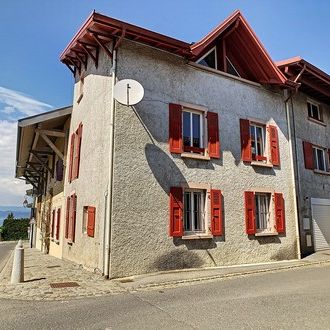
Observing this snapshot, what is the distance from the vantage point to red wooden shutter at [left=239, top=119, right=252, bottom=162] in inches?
469

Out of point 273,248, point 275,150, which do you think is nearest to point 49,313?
point 273,248

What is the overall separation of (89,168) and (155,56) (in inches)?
167

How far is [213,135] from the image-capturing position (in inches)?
443

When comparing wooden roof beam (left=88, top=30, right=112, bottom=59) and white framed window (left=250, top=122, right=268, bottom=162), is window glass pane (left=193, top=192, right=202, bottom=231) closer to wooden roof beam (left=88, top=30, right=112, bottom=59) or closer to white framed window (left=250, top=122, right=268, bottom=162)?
white framed window (left=250, top=122, right=268, bottom=162)

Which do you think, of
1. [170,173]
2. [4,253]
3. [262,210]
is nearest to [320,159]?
[262,210]

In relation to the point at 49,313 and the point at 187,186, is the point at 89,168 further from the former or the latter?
the point at 49,313

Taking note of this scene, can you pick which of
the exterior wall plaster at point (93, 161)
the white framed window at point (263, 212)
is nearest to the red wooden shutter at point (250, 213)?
the white framed window at point (263, 212)

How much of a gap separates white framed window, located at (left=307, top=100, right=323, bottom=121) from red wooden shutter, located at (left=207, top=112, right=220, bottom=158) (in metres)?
6.32

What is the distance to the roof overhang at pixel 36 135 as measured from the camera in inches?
527

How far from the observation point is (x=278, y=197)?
12.4 meters

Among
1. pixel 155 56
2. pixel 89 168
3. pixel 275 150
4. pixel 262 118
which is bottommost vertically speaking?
pixel 89 168

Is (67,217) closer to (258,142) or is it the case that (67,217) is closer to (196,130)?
(196,130)

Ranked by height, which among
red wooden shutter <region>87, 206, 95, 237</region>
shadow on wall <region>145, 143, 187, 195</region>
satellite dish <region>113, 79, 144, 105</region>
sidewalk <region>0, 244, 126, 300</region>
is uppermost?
satellite dish <region>113, 79, 144, 105</region>

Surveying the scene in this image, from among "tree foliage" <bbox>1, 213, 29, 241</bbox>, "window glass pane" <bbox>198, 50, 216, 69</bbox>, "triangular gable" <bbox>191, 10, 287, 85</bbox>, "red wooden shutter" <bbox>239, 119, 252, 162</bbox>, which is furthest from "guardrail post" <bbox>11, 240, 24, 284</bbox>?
"tree foliage" <bbox>1, 213, 29, 241</bbox>
